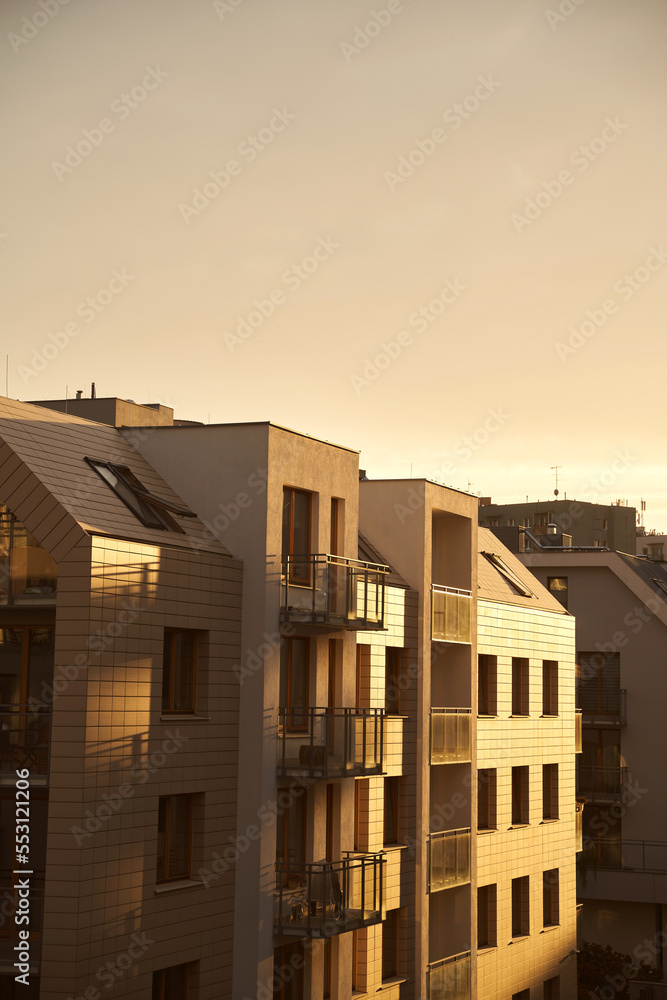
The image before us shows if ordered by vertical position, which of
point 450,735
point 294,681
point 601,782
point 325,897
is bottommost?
point 325,897

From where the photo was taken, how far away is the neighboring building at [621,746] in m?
45.9

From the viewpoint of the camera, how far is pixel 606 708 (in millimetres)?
47594

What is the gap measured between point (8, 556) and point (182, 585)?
9.41 feet

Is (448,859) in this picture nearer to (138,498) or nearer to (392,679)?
(392,679)

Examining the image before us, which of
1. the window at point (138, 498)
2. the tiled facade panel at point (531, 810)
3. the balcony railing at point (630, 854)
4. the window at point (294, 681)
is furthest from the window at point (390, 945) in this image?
the balcony railing at point (630, 854)

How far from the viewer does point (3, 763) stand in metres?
18.7

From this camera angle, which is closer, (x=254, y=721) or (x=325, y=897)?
(x=254, y=721)

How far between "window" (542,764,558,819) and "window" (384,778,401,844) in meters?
9.50

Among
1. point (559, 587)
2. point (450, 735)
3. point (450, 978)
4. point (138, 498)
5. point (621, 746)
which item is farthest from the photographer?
point (559, 587)

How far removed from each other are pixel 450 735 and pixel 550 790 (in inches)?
337

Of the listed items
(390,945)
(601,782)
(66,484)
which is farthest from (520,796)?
(66,484)

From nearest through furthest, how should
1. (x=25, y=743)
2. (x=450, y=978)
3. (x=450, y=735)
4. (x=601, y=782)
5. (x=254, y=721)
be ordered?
(x=25, y=743)
(x=254, y=721)
(x=450, y=978)
(x=450, y=735)
(x=601, y=782)

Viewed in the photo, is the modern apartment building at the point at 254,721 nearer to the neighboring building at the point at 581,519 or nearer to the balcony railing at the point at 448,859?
the balcony railing at the point at 448,859

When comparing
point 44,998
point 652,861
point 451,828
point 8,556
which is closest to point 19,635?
point 8,556
